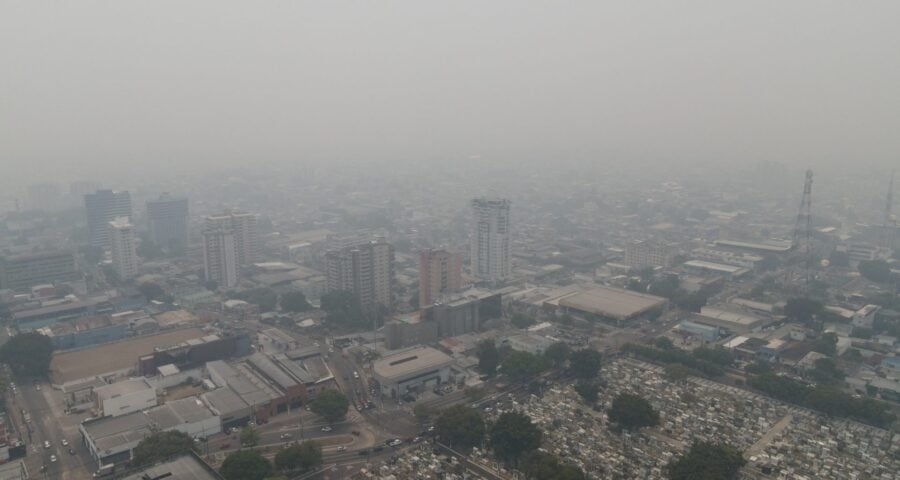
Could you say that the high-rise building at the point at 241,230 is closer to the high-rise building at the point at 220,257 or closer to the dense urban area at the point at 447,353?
the dense urban area at the point at 447,353

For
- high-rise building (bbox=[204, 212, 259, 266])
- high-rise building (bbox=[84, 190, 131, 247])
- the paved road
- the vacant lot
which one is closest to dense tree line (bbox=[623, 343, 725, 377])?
the vacant lot

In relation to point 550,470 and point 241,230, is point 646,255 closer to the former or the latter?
point 241,230

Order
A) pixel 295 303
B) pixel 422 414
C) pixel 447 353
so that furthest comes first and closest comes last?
pixel 295 303 → pixel 447 353 → pixel 422 414

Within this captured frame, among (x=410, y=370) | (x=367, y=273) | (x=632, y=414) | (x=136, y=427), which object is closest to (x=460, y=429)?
(x=410, y=370)

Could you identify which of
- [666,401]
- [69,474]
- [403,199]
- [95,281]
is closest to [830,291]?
[666,401]

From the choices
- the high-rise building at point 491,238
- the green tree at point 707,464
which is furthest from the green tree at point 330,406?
the high-rise building at point 491,238

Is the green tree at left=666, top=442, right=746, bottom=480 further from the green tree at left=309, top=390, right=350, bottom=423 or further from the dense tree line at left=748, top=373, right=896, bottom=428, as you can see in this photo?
the green tree at left=309, top=390, right=350, bottom=423
